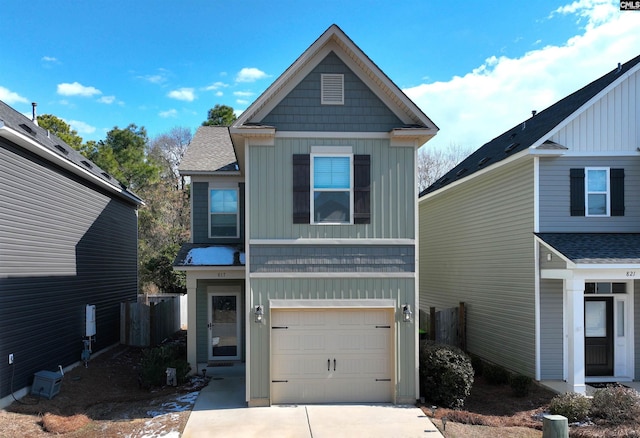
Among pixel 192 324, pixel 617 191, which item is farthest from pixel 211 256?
pixel 617 191

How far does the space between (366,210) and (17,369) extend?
8276mm

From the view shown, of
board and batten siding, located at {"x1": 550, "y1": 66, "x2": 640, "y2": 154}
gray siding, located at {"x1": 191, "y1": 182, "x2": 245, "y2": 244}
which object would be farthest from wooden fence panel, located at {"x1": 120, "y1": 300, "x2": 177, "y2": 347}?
board and batten siding, located at {"x1": 550, "y1": 66, "x2": 640, "y2": 154}

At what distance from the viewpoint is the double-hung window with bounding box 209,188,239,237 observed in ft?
47.5

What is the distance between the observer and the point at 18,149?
10406mm

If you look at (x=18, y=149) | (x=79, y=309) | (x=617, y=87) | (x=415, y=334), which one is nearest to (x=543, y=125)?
(x=617, y=87)

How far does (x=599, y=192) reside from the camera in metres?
12.1

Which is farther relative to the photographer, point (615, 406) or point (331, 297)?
point (331, 297)

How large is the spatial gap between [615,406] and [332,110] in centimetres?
818

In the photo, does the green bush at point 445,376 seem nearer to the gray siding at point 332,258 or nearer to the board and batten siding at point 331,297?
the board and batten siding at point 331,297

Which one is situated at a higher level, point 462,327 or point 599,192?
point 599,192

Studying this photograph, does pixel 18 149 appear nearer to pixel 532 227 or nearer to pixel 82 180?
pixel 82 180

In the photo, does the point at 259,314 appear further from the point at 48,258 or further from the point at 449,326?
the point at 449,326

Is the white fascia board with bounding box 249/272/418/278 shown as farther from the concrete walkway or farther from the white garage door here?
the concrete walkway

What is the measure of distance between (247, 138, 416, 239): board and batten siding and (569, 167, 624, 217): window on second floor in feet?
16.2
